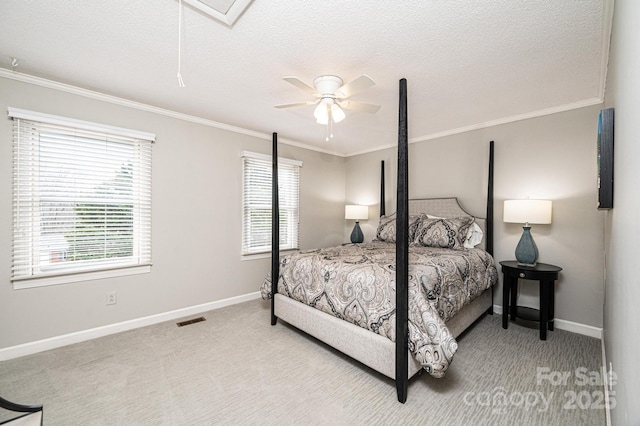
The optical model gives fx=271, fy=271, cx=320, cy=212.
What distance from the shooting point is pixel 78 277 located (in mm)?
2609

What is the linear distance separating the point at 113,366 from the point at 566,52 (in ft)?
13.8

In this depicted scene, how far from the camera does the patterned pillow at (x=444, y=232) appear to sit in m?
3.22

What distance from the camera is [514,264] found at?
2945 mm

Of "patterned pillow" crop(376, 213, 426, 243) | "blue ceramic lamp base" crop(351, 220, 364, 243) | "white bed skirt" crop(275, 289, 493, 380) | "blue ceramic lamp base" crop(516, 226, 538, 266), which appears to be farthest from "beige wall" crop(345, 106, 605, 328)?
"blue ceramic lamp base" crop(351, 220, 364, 243)

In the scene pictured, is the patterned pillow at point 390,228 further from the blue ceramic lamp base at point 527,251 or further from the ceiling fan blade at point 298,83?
the ceiling fan blade at point 298,83

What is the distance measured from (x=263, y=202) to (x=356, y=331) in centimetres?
247

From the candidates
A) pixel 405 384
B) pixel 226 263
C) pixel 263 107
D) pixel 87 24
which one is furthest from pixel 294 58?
pixel 226 263

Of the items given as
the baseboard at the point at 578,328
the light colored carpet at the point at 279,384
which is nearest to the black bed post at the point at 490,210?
the baseboard at the point at 578,328

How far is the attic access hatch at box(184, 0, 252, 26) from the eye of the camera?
59.4 inches

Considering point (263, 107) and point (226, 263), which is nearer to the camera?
point (263, 107)

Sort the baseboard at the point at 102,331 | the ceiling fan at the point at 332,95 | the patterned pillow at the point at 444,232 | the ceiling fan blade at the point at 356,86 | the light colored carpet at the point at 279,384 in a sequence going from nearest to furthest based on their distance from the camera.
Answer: the light colored carpet at the point at 279,384 → the ceiling fan blade at the point at 356,86 → the ceiling fan at the point at 332,95 → the baseboard at the point at 102,331 → the patterned pillow at the point at 444,232

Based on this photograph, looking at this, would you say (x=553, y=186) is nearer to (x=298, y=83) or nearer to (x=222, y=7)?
(x=298, y=83)

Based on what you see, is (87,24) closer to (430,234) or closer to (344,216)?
(430,234)

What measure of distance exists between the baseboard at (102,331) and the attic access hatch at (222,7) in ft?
9.84
